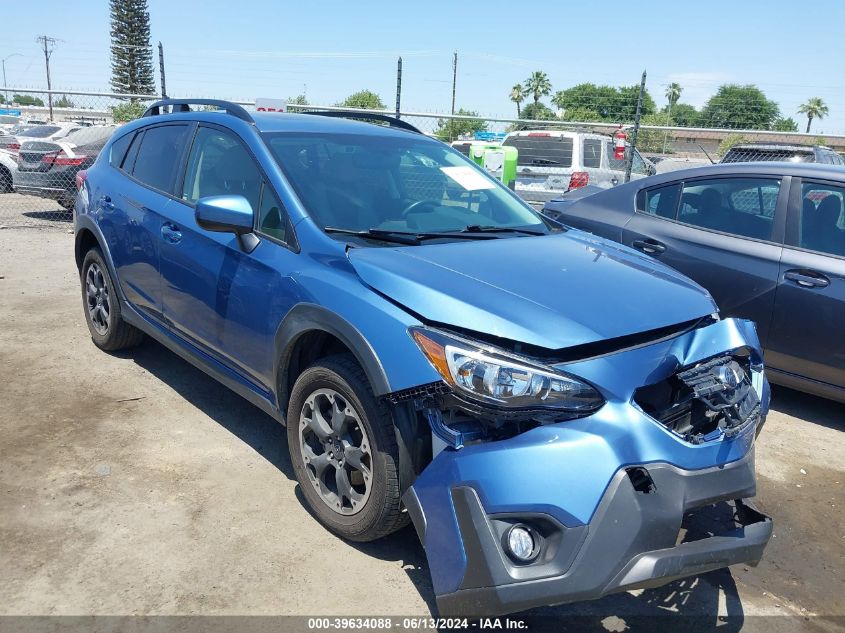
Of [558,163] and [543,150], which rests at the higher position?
[543,150]

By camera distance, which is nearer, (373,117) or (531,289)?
(531,289)

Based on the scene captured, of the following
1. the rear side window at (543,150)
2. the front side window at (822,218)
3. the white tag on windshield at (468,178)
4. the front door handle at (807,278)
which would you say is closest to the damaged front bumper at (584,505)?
the white tag on windshield at (468,178)

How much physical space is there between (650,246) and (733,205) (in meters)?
0.61

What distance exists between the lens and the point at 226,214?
3.15 metres

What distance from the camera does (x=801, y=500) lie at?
366 cm

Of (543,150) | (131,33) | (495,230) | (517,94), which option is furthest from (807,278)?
(517,94)

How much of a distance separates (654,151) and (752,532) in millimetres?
27469

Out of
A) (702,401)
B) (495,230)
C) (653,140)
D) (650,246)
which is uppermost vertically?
(653,140)

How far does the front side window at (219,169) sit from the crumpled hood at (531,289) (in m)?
0.93

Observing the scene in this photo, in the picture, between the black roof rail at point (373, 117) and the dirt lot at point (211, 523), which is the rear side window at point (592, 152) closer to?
the dirt lot at point (211, 523)

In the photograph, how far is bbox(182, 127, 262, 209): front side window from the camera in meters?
3.51

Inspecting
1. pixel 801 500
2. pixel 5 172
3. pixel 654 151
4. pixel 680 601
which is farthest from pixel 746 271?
pixel 654 151

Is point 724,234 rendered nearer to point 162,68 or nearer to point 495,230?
point 495,230

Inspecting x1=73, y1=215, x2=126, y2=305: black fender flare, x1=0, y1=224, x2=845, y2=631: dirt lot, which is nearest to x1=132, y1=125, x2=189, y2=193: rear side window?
x1=73, y1=215, x2=126, y2=305: black fender flare
